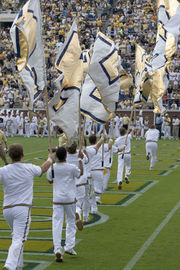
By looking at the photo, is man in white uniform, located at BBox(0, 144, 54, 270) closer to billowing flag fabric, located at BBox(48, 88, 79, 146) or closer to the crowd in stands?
billowing flag fabric, located at BBox(48, 88, 79, 146)

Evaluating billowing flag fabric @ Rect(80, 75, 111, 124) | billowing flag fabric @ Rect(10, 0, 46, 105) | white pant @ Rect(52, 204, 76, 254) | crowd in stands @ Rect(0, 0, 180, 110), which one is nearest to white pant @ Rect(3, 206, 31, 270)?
white pant @ Rect(52, 204, 76, 254)

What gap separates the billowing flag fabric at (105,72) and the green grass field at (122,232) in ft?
7.37

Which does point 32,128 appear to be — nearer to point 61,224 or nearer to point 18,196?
point 61,224

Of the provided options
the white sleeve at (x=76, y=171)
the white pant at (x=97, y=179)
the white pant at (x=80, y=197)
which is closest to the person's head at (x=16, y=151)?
the white sleeve at (x=76, y=171)

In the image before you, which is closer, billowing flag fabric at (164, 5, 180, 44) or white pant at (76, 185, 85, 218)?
white pant at (76, 185, 85, 218)

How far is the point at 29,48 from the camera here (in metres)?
9.50

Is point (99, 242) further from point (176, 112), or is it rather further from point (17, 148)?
point (176, 112)

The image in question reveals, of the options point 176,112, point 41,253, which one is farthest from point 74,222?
point 176,112

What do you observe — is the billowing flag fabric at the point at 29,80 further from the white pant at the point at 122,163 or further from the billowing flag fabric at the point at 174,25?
the white pant at the point at 122,163

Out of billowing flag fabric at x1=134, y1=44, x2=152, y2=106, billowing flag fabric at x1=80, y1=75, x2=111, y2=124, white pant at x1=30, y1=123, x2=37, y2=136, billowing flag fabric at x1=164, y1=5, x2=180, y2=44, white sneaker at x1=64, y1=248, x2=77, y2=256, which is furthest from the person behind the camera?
white pant at x1=30, y1=123, x2=37, y2=136

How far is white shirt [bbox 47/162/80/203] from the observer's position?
8.97m

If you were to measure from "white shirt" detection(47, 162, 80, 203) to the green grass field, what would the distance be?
913mm

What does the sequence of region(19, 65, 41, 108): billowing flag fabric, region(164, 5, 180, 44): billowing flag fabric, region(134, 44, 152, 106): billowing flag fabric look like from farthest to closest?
region(134, 44, 152, 106): billowing flag fabric
region(164, 5, 180, 44): billowing flag fabric
region(19, 65, 41, 108): billowing flag fabric

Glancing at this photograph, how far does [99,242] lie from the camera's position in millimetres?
10234
